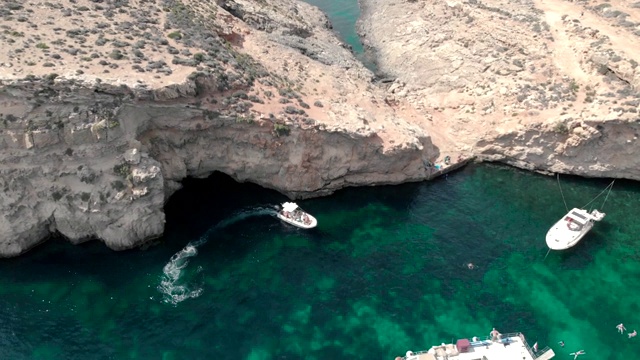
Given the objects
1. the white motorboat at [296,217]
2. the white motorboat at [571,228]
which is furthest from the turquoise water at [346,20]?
the white motorboat at [571,228]

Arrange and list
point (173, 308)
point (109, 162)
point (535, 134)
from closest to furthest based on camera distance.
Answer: point (173, 308) < point (109, 162) < point (535, 134)

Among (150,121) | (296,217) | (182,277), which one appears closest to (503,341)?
(296,217)

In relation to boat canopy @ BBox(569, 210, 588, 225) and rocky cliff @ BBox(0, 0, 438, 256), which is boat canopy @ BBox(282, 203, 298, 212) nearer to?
rocky cliff @ BBox(0, 0, 438, 256)

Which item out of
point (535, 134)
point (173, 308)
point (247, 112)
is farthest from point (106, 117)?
point (535, 134)

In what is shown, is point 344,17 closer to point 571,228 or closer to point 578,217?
point 578,217

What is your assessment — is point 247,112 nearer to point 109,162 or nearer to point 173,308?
point 109,162

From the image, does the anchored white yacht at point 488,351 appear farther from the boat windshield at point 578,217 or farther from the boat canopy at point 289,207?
the boat canopy at point 289,207
